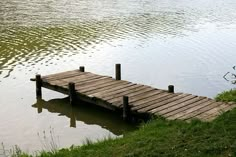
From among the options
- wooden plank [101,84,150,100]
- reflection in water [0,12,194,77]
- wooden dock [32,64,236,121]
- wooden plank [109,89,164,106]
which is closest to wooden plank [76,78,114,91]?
wooden dock [32,64,236,121]

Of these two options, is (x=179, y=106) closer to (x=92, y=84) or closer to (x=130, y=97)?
(x=130, y=97)

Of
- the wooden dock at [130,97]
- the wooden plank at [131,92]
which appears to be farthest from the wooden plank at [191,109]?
the wooden plank at [131,92]

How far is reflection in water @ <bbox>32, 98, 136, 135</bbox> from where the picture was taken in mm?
15355

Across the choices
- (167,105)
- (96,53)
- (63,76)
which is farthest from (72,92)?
(96,53)

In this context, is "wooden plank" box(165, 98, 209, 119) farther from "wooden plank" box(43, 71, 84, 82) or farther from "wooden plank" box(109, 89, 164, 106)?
"wooden plank" box(43, 71, 84, 82)

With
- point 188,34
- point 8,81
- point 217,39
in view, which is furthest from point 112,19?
point 8,81

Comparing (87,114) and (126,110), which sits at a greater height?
(126,110)

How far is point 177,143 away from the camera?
32.6 ft

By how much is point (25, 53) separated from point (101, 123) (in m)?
11.5

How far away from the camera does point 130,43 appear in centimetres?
2889

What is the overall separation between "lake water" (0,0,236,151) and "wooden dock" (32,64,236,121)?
0.70 meters

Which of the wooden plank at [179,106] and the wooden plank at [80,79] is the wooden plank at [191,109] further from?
the wooden plank at [80,79]

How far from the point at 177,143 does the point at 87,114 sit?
7183 millimetres

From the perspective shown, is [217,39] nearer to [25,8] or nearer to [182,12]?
[182,12]
